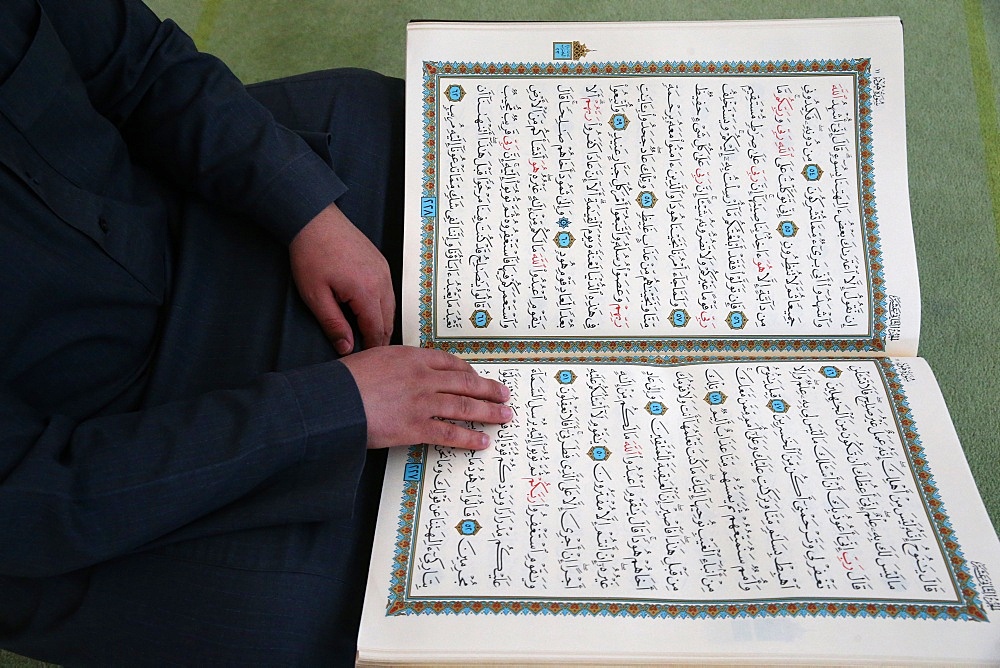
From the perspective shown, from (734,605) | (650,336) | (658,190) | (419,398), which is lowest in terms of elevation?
(734,605)

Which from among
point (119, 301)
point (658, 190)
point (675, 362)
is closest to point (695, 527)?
point (675, 362)

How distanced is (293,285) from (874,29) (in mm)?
684

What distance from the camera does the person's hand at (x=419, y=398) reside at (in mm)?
732

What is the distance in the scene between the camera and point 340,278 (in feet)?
2.67

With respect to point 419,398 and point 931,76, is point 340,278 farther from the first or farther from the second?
point 931,76

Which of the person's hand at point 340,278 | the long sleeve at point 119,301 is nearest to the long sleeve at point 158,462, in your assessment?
the long sleeve at point 119,301

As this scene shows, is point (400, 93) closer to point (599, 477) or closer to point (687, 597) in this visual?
point (599, 477)

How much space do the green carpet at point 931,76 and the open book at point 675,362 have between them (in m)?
0.37

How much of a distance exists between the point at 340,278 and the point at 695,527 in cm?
41

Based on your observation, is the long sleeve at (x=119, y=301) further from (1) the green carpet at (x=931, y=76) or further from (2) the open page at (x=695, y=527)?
(1) the green carpet at (x=931, y=76)

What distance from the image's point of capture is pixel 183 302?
82 centimetres

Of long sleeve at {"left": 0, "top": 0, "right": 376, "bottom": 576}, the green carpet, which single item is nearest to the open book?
long sleeve at {"left": 0, "top": 0, "right": 376, "bottom": 576}

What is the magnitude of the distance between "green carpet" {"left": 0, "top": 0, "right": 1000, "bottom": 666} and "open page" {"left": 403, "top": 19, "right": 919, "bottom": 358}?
14.7 inches

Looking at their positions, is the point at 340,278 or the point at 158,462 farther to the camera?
the point at 340,278
